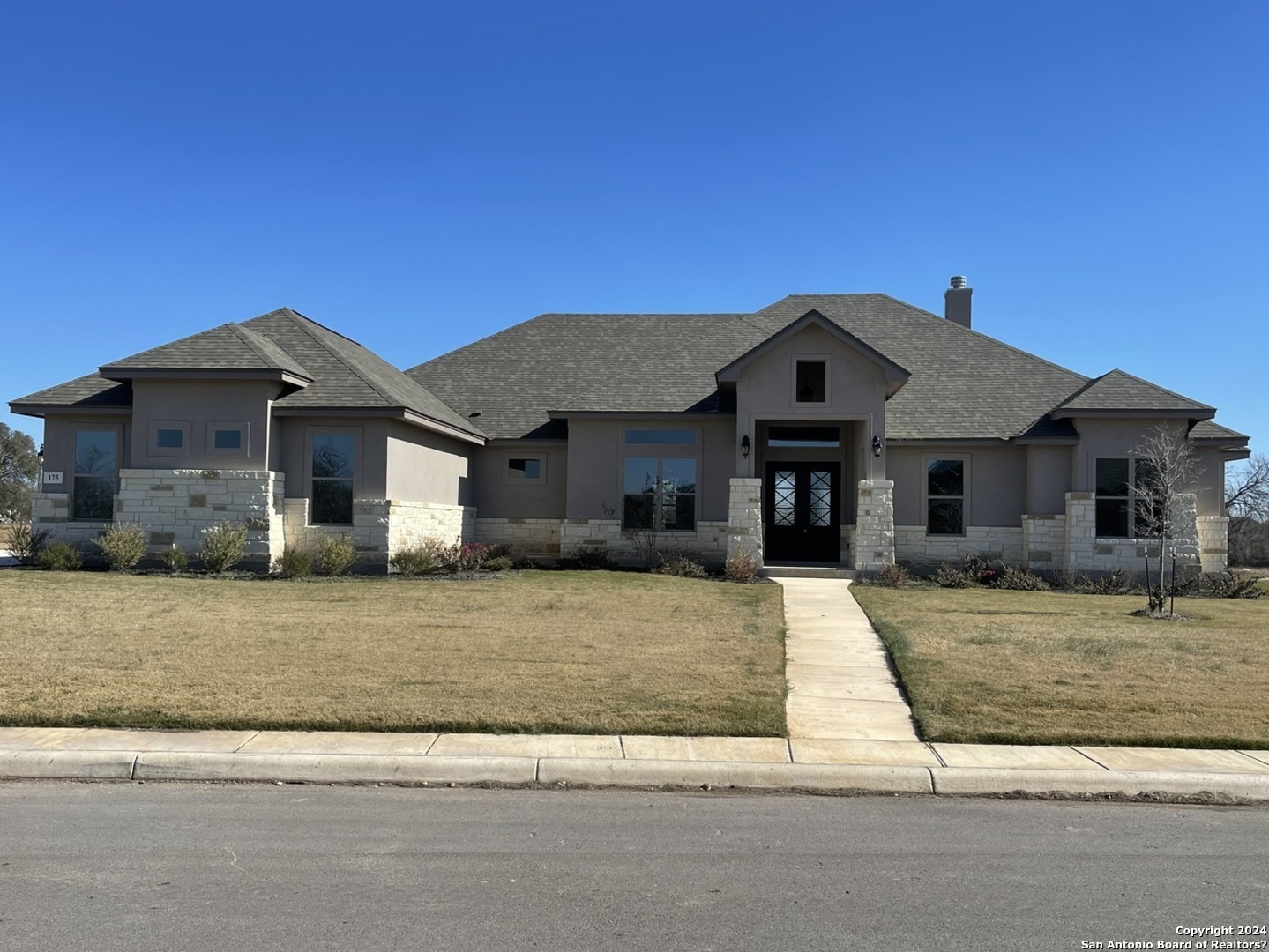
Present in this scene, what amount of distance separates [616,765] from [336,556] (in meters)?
13.6

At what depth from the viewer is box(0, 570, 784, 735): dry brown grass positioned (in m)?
8.16

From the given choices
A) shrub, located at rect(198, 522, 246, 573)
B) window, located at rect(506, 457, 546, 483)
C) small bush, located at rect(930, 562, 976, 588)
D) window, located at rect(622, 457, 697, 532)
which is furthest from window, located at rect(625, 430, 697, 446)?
shrub, located at rect(198, 522, 246, 573)

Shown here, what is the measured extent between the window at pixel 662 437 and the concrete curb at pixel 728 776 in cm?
1648

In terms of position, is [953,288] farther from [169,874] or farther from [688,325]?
[169,874]

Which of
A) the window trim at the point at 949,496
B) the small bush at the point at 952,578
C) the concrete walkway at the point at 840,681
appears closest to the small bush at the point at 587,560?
the concrete walkway at the point at 840,681

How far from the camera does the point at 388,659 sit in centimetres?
1051

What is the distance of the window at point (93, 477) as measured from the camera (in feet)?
69.6

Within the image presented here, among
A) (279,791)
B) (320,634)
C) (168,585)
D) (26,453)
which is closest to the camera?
(279,791)

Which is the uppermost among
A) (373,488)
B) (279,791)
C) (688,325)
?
(688,325)

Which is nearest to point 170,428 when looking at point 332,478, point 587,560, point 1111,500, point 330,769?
point 332,478

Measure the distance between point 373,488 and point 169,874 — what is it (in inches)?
614

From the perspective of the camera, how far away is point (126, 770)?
23.0 ft

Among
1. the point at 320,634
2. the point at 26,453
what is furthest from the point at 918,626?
the point at 26,453

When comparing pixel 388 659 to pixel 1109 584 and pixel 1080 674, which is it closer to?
pixel 1080 674
